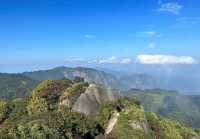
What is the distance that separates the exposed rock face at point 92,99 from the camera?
240ft

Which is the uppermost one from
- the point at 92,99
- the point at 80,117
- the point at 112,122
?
the point at 92,99

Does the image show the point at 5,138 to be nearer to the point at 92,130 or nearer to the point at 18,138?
the point at 18,138

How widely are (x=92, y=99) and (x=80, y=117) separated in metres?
13.6

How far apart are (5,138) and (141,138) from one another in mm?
23533

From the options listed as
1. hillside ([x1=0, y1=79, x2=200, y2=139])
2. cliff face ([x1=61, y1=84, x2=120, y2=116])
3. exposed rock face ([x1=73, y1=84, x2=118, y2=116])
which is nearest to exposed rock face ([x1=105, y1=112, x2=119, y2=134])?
hillside ([x1=0, y1=79, x2=200, y2=139])

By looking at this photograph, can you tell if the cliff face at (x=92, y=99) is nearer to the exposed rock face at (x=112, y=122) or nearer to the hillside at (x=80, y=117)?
the hillside at (x=80, y=117)

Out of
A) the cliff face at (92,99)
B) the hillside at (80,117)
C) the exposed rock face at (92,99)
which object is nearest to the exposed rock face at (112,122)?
the hillside at (80,117)

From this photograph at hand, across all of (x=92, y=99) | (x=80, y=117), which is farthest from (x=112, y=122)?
(x=92, y=99)

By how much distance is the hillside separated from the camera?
53.8 meters

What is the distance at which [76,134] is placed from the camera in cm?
5722

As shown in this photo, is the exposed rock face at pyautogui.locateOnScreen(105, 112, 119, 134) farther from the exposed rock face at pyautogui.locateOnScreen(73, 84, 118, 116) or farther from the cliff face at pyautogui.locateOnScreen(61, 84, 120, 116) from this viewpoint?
the exposed rock face at pyautogui.locateOnScreen(73, 84, 118, 116)

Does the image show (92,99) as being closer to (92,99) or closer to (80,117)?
(92,99)

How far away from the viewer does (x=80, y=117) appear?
6172cm

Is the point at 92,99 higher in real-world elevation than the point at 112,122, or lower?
higher
